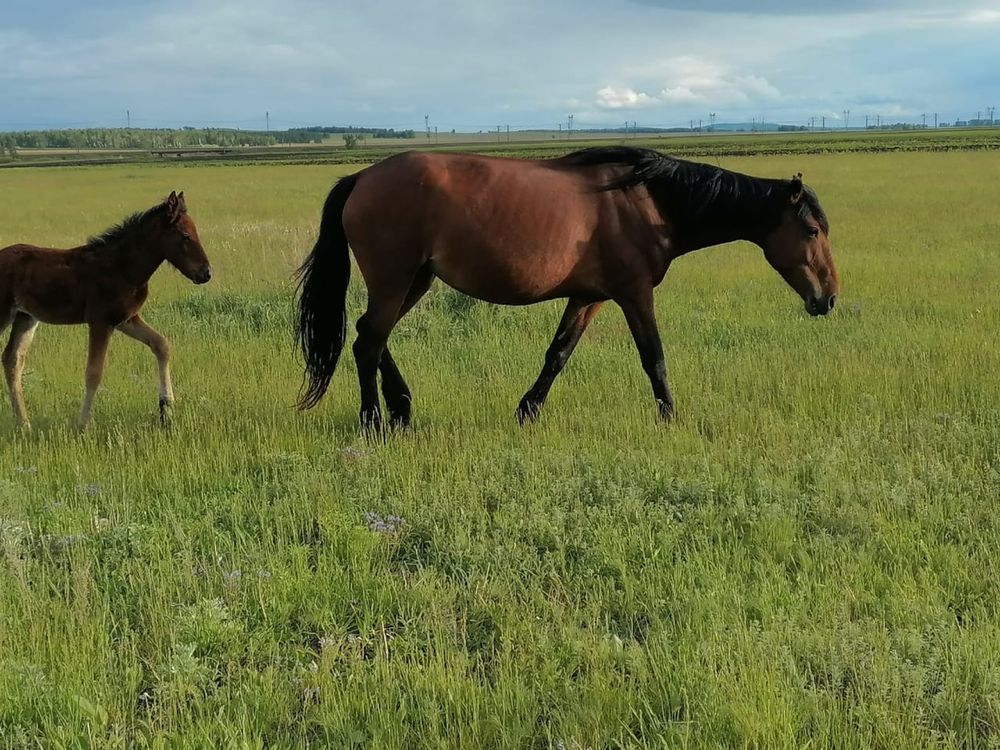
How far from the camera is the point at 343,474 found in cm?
498

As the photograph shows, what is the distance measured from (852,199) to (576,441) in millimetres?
23446

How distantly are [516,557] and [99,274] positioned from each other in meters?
4.14

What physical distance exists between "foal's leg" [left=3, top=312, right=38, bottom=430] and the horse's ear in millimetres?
5906

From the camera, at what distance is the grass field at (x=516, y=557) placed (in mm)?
2662

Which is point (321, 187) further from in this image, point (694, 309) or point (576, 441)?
point (576, 441)

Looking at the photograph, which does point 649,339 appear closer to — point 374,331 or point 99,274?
point 374,331

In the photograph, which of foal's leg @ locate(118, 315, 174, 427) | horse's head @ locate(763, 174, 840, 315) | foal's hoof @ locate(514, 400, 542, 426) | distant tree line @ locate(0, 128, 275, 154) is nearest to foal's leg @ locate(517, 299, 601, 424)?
foal's hoof @ locate(514, 400, 542, 426)

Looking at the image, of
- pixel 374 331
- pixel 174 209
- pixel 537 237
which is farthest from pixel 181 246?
pixel 537 237

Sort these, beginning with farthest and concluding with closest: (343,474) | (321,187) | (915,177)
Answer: (321,187) → (915,177) → (343,474)

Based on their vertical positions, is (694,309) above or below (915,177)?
below

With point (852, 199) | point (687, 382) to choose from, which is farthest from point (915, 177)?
point (687, 382)

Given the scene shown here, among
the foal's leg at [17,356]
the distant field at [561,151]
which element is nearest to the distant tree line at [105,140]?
the distant field at [561,151]

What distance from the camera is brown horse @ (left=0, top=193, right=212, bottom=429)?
19.7 feet

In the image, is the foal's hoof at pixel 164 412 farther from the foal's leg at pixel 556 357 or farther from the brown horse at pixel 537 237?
the foal's leg at pixel 556 357
